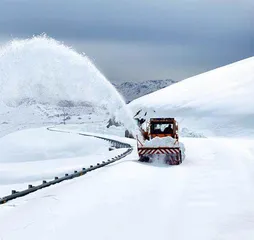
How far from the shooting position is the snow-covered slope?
75.1m

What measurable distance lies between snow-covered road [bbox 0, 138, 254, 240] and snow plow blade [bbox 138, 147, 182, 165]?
4577mm

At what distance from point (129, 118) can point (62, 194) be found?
873 inches

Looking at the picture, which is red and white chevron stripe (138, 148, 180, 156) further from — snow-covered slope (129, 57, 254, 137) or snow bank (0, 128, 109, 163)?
snow-covered slope (129, 57, 254, 137)

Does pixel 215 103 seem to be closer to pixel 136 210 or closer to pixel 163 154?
pixel 163 154

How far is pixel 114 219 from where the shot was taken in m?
7.97

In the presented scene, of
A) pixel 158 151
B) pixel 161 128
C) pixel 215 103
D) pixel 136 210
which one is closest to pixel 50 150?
pixel 161 128

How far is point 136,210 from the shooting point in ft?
28.4

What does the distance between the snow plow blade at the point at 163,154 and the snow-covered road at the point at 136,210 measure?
4.58m

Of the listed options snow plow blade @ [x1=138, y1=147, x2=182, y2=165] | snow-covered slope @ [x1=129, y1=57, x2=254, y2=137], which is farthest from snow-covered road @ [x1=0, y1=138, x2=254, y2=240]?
snow-covered slope @ [x1=129, y1=57, x2=254, y2=137]

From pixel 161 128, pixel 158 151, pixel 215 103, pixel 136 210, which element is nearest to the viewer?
pixel 136 210

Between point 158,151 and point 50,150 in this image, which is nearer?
point 158,151

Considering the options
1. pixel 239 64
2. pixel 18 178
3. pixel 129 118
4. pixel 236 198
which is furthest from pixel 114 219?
pixel 239 64

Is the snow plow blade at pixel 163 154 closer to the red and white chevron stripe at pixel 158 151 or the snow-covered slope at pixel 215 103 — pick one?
the red and white chevron stripe at pixel 158 151

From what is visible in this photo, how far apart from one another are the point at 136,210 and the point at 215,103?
84.6 m
